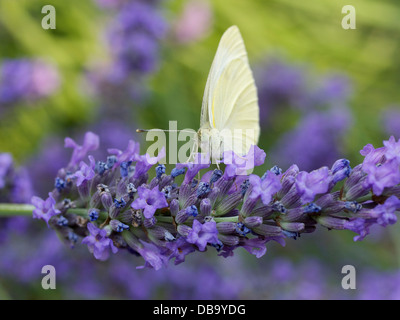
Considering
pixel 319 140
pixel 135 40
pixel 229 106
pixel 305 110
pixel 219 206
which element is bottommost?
pixel 219 206

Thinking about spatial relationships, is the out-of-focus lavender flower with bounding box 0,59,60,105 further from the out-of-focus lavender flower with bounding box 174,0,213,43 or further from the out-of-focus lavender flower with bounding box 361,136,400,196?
the out-of-focus lavender flower with bounding box 361,136,400,196

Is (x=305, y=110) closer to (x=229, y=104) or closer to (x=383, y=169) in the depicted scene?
(x=229, y=104)

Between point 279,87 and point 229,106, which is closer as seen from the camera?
point 229,106

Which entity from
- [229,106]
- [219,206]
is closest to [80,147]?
[219,206]

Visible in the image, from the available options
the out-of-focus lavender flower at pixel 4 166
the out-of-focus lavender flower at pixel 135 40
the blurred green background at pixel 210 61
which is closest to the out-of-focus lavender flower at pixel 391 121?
the blurred green background at pixel 210 61

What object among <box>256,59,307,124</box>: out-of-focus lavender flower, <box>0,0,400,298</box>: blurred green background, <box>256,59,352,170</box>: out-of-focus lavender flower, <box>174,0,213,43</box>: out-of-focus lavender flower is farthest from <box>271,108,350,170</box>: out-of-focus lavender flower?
<box>174,0,213,43</box>: out-of-focus lavender flower
